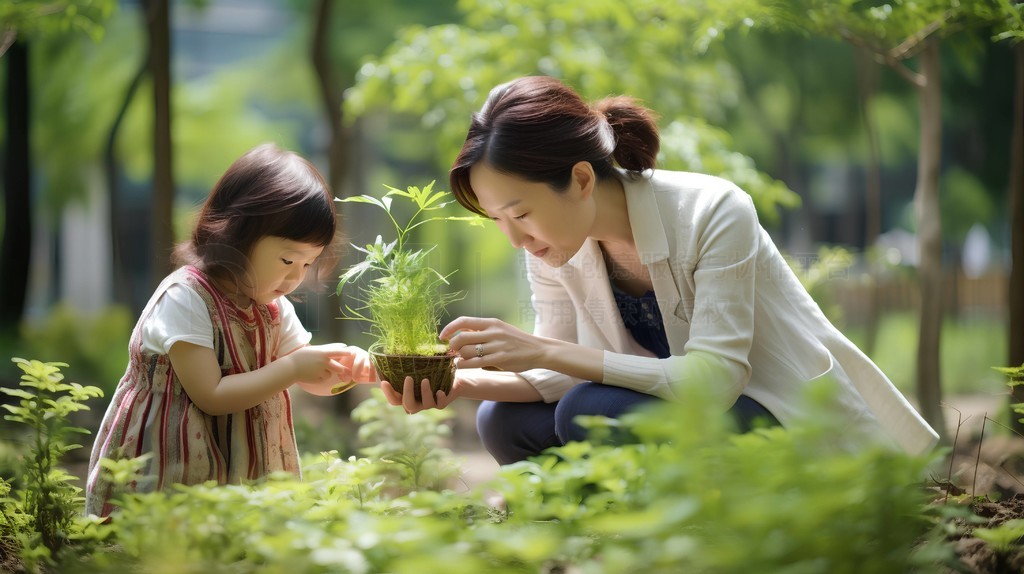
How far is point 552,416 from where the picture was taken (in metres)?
2.82

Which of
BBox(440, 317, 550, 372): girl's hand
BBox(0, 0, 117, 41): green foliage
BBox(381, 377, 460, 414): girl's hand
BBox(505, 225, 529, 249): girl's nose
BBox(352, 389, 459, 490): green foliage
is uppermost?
BBox(0, 0, 117, 41): green foliage

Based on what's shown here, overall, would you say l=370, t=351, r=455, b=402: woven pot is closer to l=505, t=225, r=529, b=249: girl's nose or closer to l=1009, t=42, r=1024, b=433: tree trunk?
l=505, t=225, r=529, b=249: girl's nose

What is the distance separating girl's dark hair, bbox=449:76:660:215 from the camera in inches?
97.0

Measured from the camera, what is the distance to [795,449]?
1409mm

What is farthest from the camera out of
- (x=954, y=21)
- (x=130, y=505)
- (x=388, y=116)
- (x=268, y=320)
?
(x=388, y=116)

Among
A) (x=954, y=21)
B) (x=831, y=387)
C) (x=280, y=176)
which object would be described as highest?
(x=954, y=21)

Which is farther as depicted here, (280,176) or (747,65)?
(747,65)

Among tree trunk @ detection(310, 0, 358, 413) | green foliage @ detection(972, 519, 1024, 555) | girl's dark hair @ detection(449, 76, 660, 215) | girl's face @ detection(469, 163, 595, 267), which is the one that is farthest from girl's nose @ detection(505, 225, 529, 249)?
tree trunk @ detection(310, 0, 358, 413)

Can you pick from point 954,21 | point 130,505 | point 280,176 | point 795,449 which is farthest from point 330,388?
point 954,21

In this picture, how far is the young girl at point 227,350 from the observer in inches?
94.9

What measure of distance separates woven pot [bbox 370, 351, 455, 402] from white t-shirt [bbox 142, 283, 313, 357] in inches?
17.7

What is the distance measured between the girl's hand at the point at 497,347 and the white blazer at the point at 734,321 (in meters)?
0.21

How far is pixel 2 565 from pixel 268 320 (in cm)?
91

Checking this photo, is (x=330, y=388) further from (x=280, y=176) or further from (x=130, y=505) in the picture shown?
(x=130, y=505)
